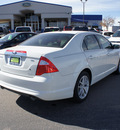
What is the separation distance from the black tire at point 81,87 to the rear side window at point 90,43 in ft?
2.27

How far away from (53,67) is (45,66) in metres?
0.15

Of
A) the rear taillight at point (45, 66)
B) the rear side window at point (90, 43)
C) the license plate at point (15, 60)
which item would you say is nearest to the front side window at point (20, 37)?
the rear side window at point (90, 43)

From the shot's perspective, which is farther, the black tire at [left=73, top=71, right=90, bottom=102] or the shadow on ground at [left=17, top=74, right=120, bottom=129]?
the black tire at [left=73, top=71, right=90, bottom=102]

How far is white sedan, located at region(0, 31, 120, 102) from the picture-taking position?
10.00ft

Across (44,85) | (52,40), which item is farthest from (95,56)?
(44,85)

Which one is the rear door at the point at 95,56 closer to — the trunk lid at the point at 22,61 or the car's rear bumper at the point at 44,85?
the car's rear bumper at the point at 44,85

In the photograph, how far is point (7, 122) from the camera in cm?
306

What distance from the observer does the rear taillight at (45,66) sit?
3031 millimetres

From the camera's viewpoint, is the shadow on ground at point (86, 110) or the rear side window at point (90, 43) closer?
the shadow on ground at point (86, 110)

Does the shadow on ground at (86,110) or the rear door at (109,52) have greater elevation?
the rear door at (109,52)

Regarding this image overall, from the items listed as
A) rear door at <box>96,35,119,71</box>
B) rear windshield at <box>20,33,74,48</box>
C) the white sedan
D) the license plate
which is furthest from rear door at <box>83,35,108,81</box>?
the license plate

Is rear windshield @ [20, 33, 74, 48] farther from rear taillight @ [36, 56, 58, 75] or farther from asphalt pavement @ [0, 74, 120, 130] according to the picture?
asphalt pavement @ [0, 74, 120, 130]

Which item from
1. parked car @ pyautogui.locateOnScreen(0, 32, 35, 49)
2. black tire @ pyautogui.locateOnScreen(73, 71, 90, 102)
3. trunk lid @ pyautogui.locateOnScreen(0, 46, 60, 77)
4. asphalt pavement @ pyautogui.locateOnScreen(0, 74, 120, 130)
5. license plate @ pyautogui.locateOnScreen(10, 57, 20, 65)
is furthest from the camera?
parked car @ pyautogui.locateOnScreen(0, 32, 35, 49)

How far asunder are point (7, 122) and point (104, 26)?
8031cm
